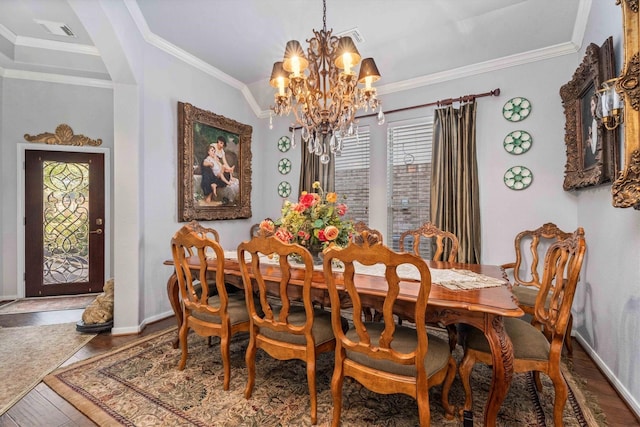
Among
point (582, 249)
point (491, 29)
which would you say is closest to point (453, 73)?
point (491, 29)

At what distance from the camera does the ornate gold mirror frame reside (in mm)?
1613

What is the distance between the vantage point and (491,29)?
308 cm

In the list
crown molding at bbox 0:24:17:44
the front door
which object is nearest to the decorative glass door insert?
the front door

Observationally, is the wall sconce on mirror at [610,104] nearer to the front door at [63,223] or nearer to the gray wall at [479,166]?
the gray wall at [479,166]

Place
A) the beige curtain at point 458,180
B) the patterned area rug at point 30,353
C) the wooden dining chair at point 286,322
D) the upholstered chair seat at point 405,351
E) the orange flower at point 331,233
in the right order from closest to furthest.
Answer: the upholstered chair seat at point 405,351 < the wooden dining chair at point 286,322 < the patterned area rug at point 30,353 < the orange flower at point 331,233 < the beige curtain at point 458,180

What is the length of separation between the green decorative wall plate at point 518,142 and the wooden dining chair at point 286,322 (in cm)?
282

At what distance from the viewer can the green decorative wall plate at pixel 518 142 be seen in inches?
128

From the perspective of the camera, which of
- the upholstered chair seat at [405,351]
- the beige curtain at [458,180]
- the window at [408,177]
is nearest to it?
the upholstered chair seat at [405,351]

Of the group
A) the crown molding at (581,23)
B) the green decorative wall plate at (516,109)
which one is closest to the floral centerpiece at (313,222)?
the green decorative wall plate at (516,109)

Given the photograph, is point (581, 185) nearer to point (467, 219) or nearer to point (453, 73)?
point (467, 219)

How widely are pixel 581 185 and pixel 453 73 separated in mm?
1868

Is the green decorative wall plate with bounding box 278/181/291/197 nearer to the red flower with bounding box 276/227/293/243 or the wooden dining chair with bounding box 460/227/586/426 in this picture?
the red flower with bounding box 276/227/293/243

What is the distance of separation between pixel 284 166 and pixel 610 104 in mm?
3875

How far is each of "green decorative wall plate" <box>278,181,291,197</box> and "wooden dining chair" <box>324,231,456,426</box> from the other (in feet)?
11.0
